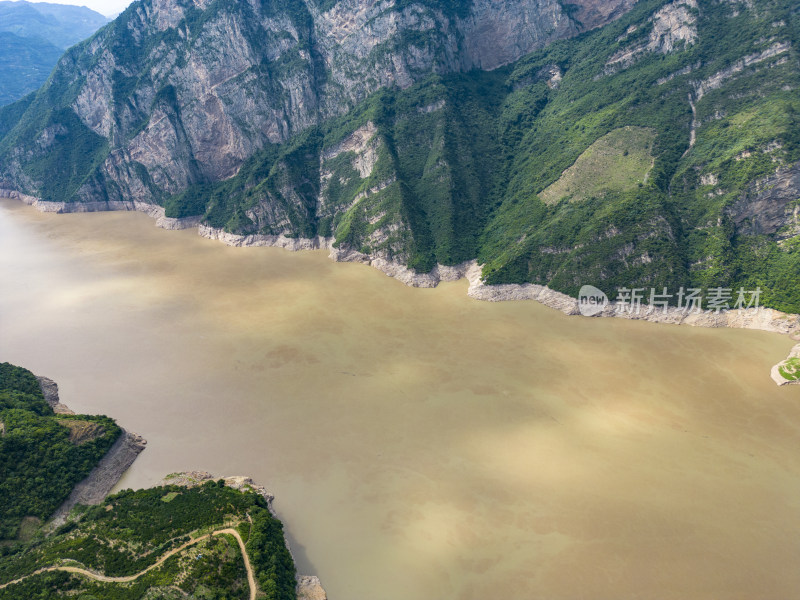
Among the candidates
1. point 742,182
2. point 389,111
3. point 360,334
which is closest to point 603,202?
point 742,182

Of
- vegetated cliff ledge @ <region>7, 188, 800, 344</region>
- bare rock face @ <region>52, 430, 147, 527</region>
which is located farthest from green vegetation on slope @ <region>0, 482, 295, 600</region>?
vegetated cliff ledge @ <region>7, 188, 800, 344</region>

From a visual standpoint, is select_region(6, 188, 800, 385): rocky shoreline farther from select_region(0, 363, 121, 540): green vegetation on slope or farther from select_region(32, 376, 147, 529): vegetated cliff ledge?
select_region(0, 363, 121, 540): green vegetation on slope

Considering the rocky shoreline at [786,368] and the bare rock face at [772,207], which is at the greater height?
the bare rock face at [772,207]

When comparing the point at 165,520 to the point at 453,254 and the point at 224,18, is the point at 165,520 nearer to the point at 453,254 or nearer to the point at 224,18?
the point at 453,254

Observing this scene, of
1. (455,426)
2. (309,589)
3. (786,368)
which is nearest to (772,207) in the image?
(786,368)

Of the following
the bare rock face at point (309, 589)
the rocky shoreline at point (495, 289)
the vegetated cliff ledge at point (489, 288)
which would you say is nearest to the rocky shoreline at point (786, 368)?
the rocky shoreline at point (495, 289)

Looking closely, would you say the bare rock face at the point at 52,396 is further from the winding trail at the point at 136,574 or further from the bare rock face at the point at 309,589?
the bare rock face at the point at 309,589
